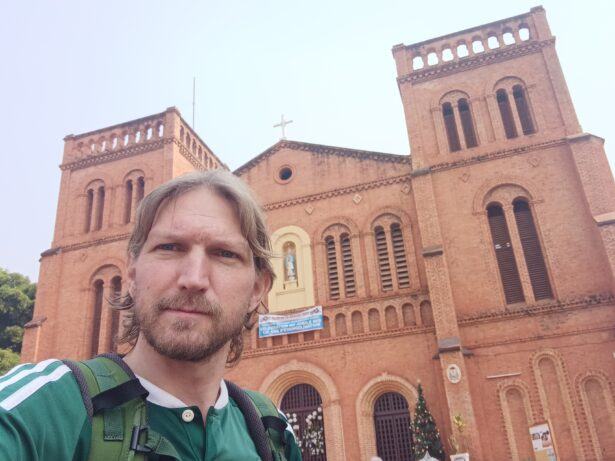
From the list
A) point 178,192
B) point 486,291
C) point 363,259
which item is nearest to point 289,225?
point 363,259

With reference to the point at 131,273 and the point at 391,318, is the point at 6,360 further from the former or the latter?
the point at 131,273

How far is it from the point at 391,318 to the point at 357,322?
1.12 meters

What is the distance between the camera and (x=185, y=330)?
163 centimetres

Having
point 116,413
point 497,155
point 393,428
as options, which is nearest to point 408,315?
point 393,428

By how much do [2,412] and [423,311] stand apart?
16048mm

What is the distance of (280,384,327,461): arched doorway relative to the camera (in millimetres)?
15812

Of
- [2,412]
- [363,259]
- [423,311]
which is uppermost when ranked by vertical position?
[363,259]

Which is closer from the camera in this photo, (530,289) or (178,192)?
(178,192)

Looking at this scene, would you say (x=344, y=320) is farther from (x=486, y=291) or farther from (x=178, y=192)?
(x=178, y=192)

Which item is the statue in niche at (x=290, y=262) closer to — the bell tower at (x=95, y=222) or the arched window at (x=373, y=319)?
the arched window at (x=373, y=319)

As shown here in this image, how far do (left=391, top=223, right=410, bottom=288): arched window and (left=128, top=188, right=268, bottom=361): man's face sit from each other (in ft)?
51.3

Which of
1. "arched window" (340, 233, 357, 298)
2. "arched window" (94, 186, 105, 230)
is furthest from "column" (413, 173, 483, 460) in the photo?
"arched window" (94, 186, 105, 230)

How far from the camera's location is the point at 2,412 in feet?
3.62

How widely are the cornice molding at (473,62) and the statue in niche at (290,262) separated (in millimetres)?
7571
